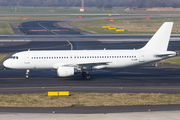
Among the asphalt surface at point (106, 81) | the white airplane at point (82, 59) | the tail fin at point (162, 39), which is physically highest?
the tail fin at point (162, 39)

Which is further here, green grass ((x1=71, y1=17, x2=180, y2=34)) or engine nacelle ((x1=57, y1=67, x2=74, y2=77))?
green grass ((x1=71, y1=17, x2=180, y2=34))

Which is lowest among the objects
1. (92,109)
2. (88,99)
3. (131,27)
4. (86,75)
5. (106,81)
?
(92,109)

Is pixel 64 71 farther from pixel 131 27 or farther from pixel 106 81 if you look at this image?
pixel 131 27

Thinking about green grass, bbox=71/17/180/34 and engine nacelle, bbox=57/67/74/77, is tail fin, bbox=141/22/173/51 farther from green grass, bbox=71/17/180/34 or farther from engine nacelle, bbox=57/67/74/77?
green grass, bbox=71/17/180/34

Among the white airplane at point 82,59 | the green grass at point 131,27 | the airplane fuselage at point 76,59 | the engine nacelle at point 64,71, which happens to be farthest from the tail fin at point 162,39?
the green grass at point 131,27

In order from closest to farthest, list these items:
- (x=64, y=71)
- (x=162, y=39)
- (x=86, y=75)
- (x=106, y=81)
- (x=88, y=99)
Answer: (x=88, y=99), (x=64, y=71), (x=106, y=81), (x=86, y=75), (x=162, y=39)

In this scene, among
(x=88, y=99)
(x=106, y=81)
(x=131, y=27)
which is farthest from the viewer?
(x=131, y=27)

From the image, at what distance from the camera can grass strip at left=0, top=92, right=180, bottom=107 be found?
28.3m

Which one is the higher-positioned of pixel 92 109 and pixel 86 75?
pixel 86 75

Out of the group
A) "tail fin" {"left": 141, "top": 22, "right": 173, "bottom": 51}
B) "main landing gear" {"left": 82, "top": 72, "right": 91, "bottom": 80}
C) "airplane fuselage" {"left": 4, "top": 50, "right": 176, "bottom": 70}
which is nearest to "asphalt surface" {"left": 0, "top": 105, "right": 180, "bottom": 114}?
"airplane fuselage" {"left": 4, "top": 50, "right": 176, "bottom": 70}

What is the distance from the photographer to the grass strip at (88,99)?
93.0 ft

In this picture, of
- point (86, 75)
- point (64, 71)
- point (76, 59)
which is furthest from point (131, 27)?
point (64, 71)

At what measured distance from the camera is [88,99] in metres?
30.2

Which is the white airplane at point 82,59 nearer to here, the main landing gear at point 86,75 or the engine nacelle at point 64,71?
the main landing gear at point 86,75
